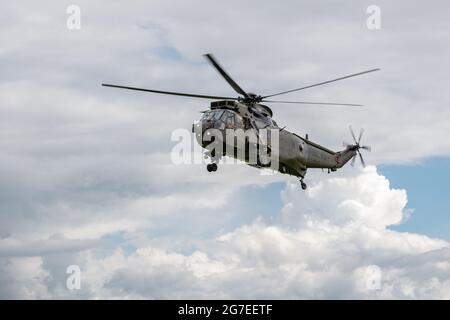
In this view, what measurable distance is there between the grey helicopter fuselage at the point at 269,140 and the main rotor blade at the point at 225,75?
126 centimetres

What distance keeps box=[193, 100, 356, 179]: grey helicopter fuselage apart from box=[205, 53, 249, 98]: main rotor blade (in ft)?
4.13

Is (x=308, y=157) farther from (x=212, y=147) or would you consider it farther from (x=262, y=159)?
(x=212, y=147)

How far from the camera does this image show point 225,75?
58.4 m

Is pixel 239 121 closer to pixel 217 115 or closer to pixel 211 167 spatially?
pixel 217 115

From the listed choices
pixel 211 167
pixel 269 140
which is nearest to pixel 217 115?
pixel 211 167

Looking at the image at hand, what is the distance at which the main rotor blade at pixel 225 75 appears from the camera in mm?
56281

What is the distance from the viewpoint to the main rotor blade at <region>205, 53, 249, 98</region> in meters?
56.3

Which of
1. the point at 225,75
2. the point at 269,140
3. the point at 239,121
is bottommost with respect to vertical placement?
the point at 269,140

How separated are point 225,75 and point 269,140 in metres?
6.42

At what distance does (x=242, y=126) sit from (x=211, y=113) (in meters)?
2.75
